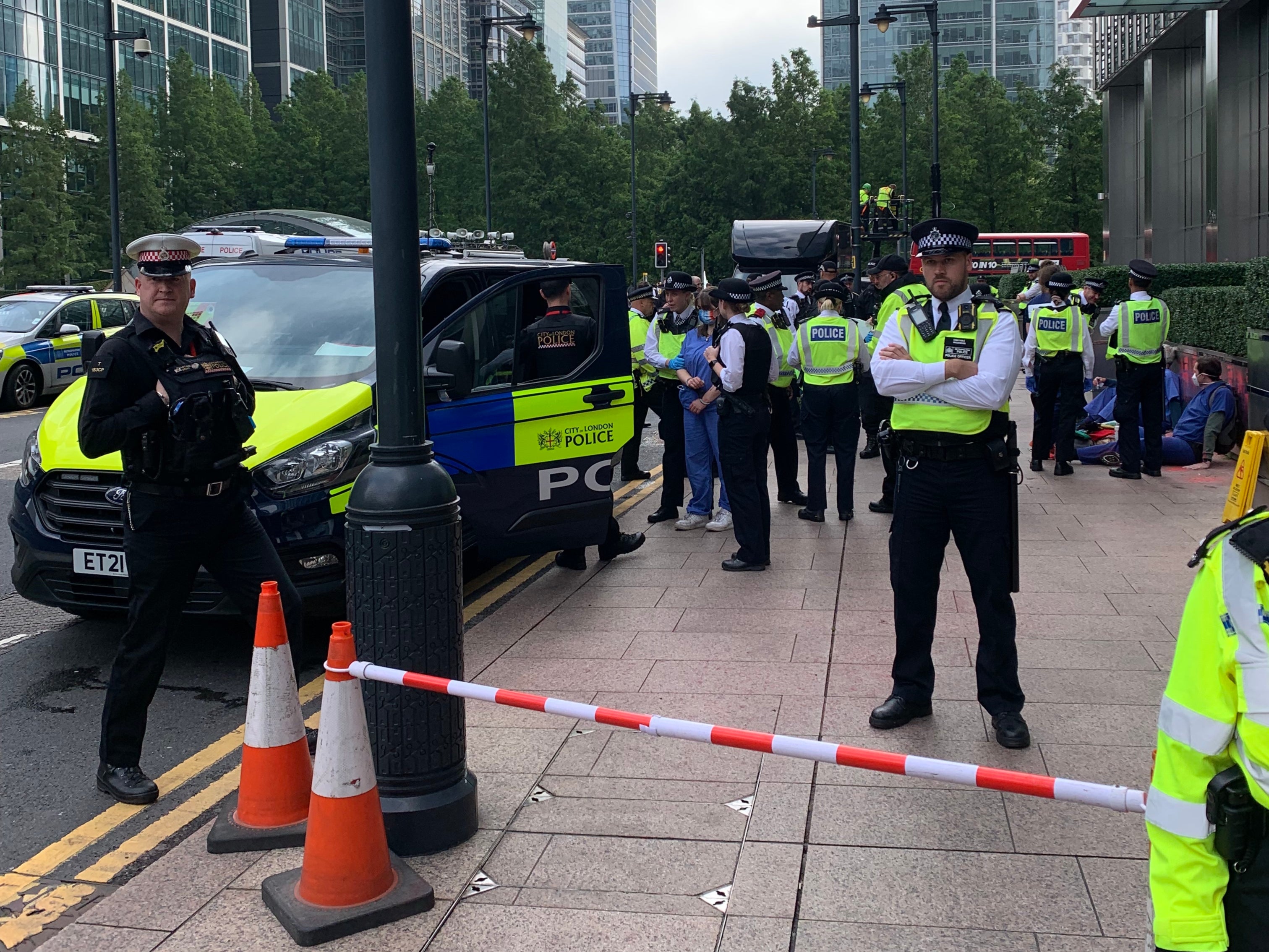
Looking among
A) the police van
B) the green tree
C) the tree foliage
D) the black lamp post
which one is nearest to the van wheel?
the police van

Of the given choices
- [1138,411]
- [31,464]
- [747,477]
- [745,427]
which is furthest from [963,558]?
[1138,411]

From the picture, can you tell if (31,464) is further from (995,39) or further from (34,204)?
(995,39)

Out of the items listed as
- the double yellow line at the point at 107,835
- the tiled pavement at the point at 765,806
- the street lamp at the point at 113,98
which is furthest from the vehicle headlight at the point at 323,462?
the street lamp at the point at 113,98

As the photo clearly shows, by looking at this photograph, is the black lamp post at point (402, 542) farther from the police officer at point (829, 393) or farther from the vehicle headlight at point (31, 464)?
the police officer at point (829, 393)

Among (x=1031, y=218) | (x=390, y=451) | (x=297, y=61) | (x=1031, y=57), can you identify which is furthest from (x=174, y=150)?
(x=1031, y=57)

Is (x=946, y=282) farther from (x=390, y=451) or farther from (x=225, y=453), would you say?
(x=225, y=453)

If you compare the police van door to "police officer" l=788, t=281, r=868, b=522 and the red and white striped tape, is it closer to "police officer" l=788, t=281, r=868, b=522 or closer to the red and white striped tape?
"police officer" l=788, t=281, r=868, b=522

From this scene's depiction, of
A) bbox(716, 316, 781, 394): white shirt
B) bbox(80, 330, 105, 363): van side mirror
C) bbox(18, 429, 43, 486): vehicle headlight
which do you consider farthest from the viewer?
bbox(716, 316, 781, 394): white shirt

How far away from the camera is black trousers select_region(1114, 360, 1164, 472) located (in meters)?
12.1

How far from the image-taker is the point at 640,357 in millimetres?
11875

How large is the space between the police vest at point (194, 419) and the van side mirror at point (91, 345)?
0.57 feet

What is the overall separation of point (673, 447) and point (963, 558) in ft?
18.6

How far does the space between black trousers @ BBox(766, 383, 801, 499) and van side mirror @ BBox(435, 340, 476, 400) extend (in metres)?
3.51

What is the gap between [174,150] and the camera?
2172 inches
